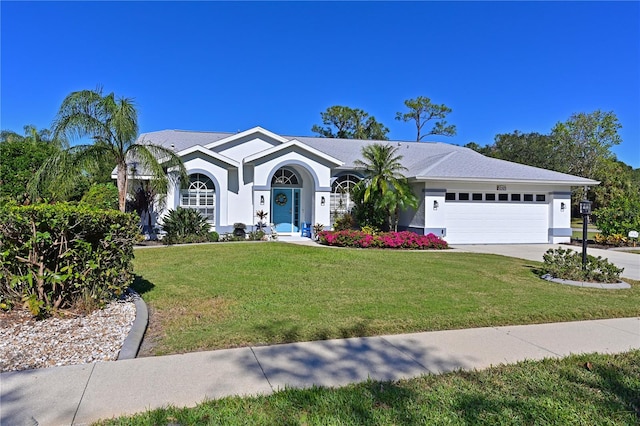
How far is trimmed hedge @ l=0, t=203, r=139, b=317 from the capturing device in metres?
5.59

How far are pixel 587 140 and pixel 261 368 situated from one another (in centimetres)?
4154

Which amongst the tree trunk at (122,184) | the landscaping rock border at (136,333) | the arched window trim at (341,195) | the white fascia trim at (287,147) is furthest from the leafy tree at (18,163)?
the landscaping rock border at (136,333)

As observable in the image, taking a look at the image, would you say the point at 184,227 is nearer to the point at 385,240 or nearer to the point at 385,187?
the point at 385,240

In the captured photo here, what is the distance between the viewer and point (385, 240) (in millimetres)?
16438

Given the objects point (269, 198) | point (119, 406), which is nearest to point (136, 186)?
point (269, 198)

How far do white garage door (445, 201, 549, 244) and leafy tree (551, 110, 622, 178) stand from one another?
21.6 meters

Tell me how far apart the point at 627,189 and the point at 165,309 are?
132 ft

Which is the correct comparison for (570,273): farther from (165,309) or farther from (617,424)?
(165,309)

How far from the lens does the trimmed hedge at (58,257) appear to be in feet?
18.3

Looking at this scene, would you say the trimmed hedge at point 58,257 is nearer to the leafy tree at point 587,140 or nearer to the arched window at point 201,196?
the arched window at point 201,196

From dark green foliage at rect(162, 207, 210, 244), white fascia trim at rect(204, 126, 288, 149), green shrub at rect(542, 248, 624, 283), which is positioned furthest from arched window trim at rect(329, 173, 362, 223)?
green shrub at rect(542, 248, 624, 283)

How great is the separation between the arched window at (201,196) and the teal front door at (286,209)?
10.4ft

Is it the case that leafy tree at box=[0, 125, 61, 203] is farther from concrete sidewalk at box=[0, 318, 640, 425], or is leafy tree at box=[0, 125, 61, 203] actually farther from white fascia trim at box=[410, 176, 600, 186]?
concrete sidewalk at box=[0, 318, 640, 425]

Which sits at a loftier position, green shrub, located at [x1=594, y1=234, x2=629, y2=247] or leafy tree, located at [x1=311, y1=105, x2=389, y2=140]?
leafy tree, located at [x1=311, y1=105, x2=389, y2=140]
